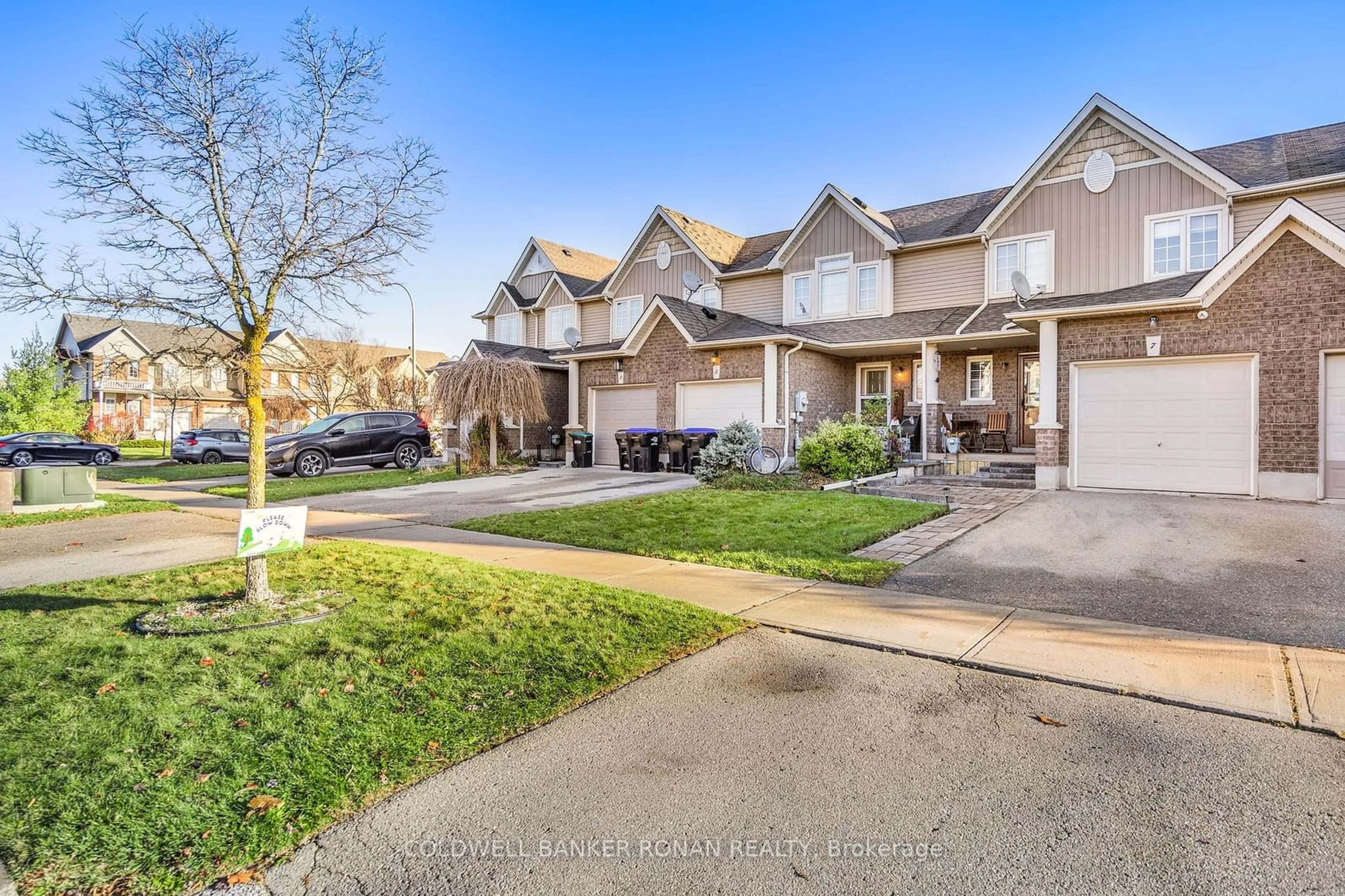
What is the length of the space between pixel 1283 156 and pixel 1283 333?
730 cm

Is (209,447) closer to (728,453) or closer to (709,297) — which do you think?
(709,297)

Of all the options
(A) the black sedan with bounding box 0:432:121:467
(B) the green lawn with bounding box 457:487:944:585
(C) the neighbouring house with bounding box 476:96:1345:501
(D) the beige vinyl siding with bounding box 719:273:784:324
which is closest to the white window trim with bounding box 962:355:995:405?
(C) the neighbouring house with bounding box 476:96:1345:501

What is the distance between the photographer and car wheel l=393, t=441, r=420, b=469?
20062 millimetres

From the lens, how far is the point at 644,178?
21859 millimetres

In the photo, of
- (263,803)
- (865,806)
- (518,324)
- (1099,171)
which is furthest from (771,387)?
(263,803)

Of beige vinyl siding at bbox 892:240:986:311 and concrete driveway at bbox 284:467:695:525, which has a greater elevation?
beige vinyl siding at bbox 892:240:986:311

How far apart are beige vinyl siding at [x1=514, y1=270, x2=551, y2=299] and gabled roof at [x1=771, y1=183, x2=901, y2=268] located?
1006cm

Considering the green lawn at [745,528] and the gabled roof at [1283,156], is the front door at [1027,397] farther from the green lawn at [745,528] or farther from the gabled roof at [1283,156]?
the green lawn at [745,528]

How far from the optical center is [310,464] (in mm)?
18109

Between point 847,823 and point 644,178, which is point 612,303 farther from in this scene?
point 847,823

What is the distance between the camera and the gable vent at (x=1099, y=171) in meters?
15.4

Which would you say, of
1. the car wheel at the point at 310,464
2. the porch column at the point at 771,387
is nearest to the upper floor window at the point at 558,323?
the car wheel at the point at 310,464

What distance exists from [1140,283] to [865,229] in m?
6.80

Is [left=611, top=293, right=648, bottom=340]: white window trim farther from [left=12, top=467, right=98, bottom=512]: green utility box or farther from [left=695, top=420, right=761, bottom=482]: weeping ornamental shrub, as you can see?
[left=12, top=467, right=98, bottom=512]: green utility box
